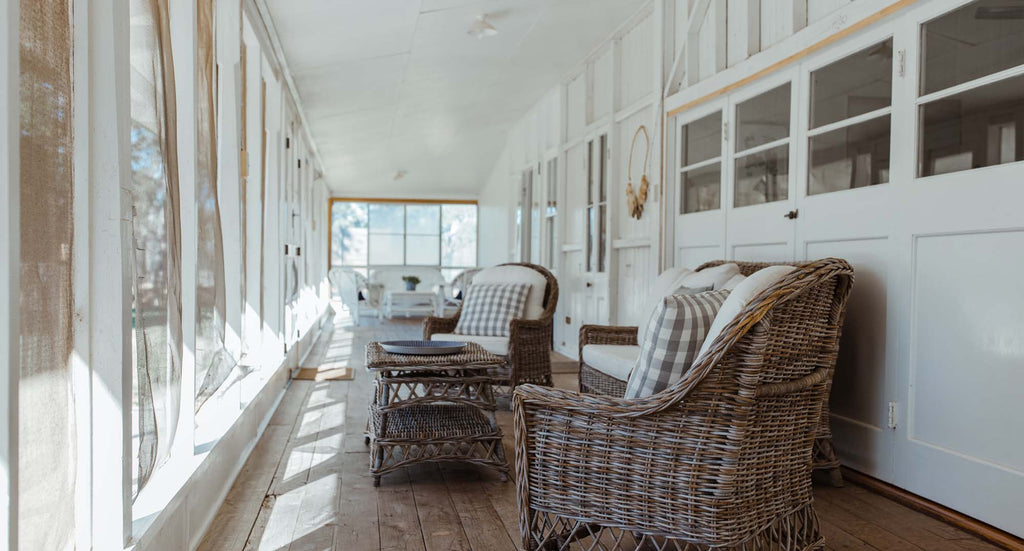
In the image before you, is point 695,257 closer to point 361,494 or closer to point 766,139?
point 766,139

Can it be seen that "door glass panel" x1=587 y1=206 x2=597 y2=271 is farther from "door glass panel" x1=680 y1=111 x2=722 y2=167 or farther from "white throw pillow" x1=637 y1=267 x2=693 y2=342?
"white throw pillow" x1=637 y1=267 x2=693 y2=342

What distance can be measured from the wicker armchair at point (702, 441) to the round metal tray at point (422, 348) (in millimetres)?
1131

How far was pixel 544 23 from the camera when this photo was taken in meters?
5.30

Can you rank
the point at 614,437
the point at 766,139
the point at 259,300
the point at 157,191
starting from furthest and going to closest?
the point at 259,300
the point at 766,139
the point at 157,191
the point at 614,437

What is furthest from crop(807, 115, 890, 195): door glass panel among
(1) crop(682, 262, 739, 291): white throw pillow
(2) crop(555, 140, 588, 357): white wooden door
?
(2) crop(555, 140, 588, 357): white wooden door

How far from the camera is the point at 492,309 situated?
14.8 ft

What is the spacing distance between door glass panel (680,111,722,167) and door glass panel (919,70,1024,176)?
1.53 meters

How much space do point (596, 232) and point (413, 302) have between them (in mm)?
5559

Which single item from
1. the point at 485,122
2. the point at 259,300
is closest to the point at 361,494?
the point at 259,300

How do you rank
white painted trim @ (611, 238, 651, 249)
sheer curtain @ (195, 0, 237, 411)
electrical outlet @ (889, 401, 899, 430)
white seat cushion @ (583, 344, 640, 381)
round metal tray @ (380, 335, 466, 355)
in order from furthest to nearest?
white painted trim @ (611, 238, 651, 249) < white seat cushion @ (583, 344, 640, 381) < round metal tray @ (380, 335, 466, 355) < electrical outlet @ (889, 401, 899, 430) < sheer curtain @ (195, 0, 237, 411)

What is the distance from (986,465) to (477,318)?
2.87m

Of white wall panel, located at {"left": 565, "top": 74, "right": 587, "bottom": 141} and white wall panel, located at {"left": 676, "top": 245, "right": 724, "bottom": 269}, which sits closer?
white wall panel, located at {"left": 676, "top": 245, "right": 724, "bottom": 269}

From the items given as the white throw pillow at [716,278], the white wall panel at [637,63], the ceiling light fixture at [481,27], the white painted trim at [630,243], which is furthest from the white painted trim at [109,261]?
the white wall panel at [637,63]

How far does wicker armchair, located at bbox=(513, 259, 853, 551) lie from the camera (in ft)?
5.38
